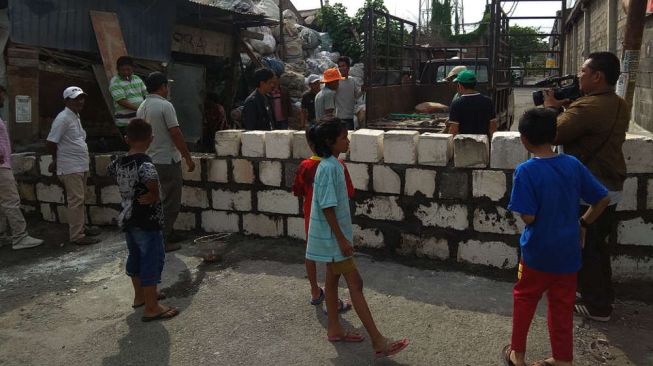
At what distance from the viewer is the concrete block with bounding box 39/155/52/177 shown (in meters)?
5.83

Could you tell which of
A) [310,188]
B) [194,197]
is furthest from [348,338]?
[194,197]

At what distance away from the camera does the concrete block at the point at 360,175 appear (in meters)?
4.57

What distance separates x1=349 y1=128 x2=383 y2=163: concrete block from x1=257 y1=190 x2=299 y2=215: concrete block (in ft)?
2.49

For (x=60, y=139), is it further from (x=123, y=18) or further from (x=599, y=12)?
(x=599, y=12)

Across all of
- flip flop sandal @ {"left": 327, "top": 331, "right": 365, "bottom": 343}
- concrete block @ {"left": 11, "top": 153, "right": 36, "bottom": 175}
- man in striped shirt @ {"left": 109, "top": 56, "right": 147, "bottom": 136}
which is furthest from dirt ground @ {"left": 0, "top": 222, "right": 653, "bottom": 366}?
man in striped shirt @ {"left": 109, "top": 56, "right": 147, "bottom": 136}

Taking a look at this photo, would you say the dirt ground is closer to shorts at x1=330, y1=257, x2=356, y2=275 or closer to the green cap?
shorts at x1=330, y1=257, x2=356, y2=275

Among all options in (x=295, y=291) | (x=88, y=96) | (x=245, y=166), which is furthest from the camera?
(x=88, y=96)

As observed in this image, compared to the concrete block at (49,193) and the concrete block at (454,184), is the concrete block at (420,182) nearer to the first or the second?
the concrete block at (454,184)

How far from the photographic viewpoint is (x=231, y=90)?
1217 centimetres

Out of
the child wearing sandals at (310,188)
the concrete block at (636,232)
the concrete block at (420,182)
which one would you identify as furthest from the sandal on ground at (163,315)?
the concrete block at (636,232)

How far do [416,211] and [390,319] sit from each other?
1167 millimetres

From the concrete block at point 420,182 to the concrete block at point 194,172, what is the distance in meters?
2.14

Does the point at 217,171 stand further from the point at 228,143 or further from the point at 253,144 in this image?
the point at 253,144

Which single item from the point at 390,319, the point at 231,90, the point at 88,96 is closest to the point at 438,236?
the point at 390,319
